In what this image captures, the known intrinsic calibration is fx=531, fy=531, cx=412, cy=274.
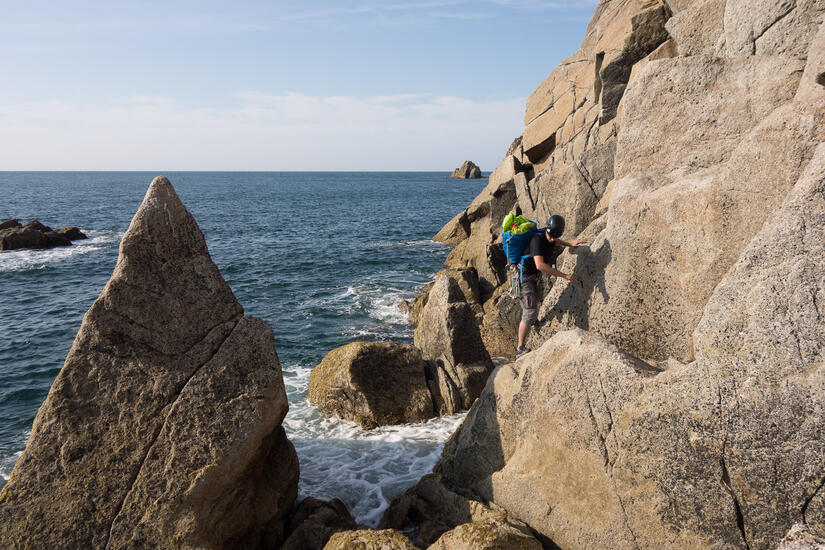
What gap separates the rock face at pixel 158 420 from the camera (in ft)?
25.2

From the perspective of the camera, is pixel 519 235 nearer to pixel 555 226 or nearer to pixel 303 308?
pixel 555 226

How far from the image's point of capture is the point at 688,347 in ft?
27.5

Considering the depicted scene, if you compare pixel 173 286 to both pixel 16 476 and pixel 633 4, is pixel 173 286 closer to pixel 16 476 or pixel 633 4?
pixel 16 476

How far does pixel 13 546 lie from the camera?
7438mm

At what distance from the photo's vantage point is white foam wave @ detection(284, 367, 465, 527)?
1102 cm

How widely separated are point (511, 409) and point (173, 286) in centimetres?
595

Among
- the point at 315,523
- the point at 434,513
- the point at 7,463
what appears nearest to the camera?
the point at 315,523

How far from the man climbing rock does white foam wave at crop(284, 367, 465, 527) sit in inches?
132

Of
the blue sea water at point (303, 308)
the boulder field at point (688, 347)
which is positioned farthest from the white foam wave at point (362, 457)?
the boulder field at point (688, 347)

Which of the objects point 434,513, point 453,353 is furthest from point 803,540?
point 453,353

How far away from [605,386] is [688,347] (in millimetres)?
1997

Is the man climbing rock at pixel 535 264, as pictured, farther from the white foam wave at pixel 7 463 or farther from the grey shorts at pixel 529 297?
the white foam wave at pixel 7 463

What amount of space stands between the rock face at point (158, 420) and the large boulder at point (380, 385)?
4.53 metres

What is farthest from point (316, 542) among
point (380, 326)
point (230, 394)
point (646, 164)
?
point (380, 326)
